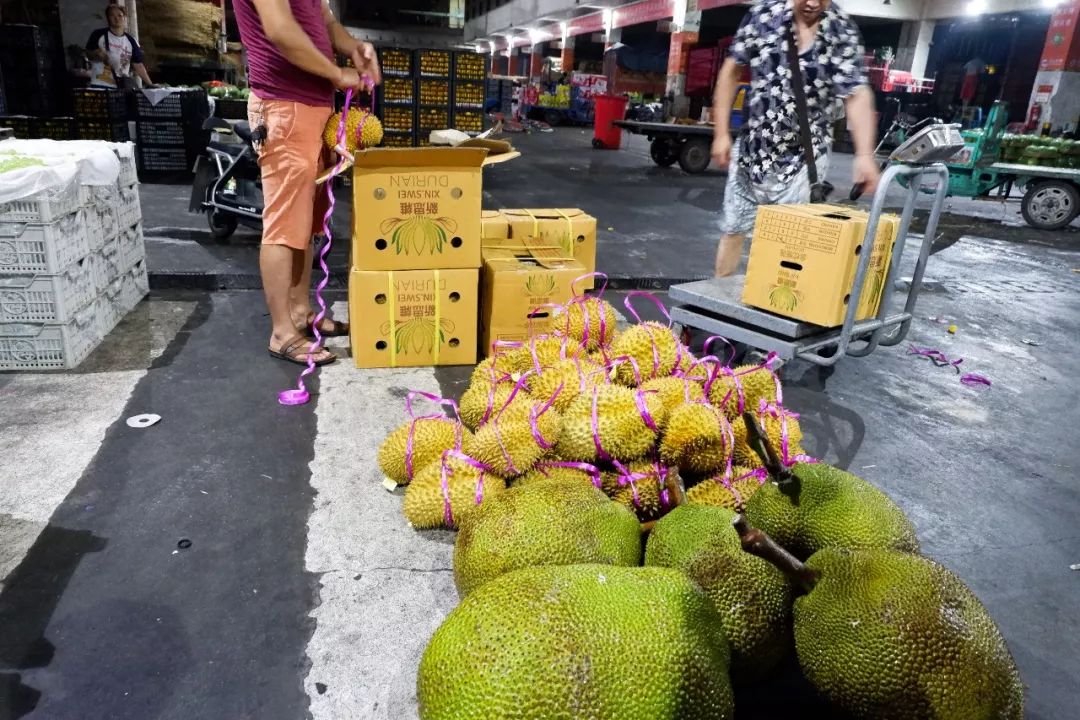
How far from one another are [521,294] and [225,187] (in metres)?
3.39

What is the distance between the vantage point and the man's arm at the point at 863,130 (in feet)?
11.4

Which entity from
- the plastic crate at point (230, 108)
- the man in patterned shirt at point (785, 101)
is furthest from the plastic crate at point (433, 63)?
the man in patterned shirt at point (785, 101)

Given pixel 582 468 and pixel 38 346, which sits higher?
pixel 582 468

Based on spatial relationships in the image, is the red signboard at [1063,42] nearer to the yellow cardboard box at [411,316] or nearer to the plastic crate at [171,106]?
the plastic crate at [171,106]

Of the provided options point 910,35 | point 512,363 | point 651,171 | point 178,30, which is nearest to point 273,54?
point 512,363

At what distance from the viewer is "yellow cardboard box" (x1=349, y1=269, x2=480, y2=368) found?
333cm

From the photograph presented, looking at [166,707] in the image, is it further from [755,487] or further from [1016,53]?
[1016,53]

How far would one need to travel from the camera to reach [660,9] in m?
24.4

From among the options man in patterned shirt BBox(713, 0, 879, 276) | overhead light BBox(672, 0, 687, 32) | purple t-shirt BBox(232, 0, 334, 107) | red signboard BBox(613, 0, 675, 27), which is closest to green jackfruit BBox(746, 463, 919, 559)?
man in patterned shirt BBox(713, 0, 879, 276)

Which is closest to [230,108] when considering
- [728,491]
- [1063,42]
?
[728,491]

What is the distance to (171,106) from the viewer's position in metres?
8.55

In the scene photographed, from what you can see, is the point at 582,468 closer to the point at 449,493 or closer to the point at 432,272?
the point at 449,493

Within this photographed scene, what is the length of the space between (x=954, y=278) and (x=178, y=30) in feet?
46.6

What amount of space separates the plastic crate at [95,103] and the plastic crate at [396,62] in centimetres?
298
